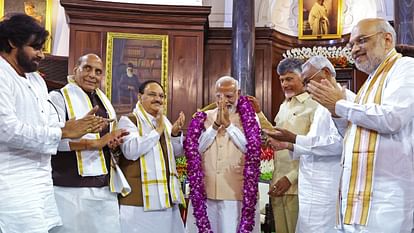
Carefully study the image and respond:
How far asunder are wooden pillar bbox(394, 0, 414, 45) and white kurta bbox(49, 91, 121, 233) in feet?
20.6

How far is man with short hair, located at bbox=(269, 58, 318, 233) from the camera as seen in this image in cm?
401

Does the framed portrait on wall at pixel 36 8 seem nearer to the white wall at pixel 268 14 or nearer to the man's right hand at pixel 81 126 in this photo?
the white wall at pixel 268 14

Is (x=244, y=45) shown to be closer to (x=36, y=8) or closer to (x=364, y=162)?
(x=36, y=8)

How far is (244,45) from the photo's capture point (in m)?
9.05

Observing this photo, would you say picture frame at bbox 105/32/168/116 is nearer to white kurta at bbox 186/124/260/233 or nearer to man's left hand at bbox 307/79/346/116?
white kurta at bbox 186/124/260/233

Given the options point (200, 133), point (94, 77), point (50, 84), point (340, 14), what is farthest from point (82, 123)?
point (340, 14)

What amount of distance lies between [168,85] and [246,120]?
19.9 feet

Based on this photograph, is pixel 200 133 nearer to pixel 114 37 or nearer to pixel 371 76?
pixel 371 76

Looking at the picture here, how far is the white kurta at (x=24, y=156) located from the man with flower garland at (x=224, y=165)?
1419mm

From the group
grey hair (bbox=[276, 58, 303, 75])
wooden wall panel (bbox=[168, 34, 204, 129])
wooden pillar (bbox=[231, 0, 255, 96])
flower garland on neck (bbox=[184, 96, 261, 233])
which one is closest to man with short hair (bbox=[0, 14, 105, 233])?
flower garland on neck (bbox=[184, 96, 261, 233])

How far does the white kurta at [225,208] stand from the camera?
381 cm

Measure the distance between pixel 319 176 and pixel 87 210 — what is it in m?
1.72

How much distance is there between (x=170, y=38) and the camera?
9984 millimetres

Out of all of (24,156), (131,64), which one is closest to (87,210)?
(24,156)
